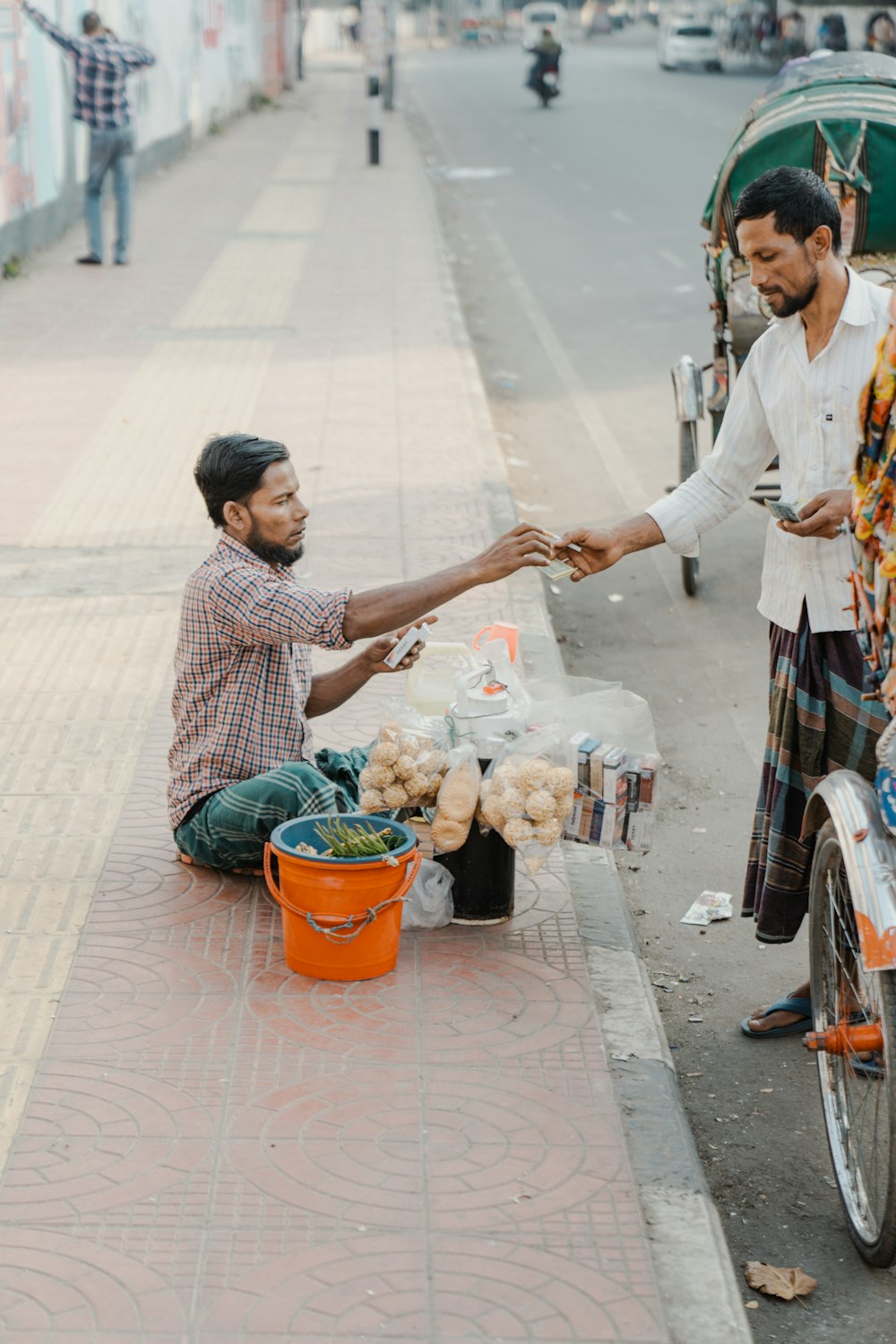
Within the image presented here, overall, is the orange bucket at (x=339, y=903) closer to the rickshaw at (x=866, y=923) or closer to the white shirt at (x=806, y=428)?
the rickshaw at (x=866, y=923)

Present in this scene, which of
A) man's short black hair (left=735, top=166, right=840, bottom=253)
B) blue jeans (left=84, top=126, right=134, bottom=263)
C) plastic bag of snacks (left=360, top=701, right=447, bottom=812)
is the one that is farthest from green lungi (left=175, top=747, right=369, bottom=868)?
blue jeans (left=84, top=126, right=134, bottom=263)

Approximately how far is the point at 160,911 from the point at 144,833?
20.1 inches

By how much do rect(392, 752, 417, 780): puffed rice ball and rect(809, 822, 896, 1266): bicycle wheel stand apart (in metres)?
1.09

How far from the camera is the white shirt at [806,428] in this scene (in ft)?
12.2

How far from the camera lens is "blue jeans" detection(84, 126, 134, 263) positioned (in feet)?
49.8

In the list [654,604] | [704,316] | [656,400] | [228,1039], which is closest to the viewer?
[228,1039]

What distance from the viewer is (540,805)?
4.04 metres

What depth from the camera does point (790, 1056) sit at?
410cm

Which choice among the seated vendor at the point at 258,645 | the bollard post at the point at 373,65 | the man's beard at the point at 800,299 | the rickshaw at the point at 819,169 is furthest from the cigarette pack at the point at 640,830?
the bollard post at the point at 373,65

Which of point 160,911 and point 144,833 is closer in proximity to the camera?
point 160,911

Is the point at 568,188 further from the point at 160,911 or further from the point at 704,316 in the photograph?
the point at 160,911

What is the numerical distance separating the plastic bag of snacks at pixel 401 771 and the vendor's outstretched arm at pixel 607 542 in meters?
0.60

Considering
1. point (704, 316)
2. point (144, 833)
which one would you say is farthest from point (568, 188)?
point (144, 833)

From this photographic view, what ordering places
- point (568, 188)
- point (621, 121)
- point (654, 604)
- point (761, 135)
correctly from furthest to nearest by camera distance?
point (621, 121) < point (568, 188) < point (654, 604) < point (761, 135)
